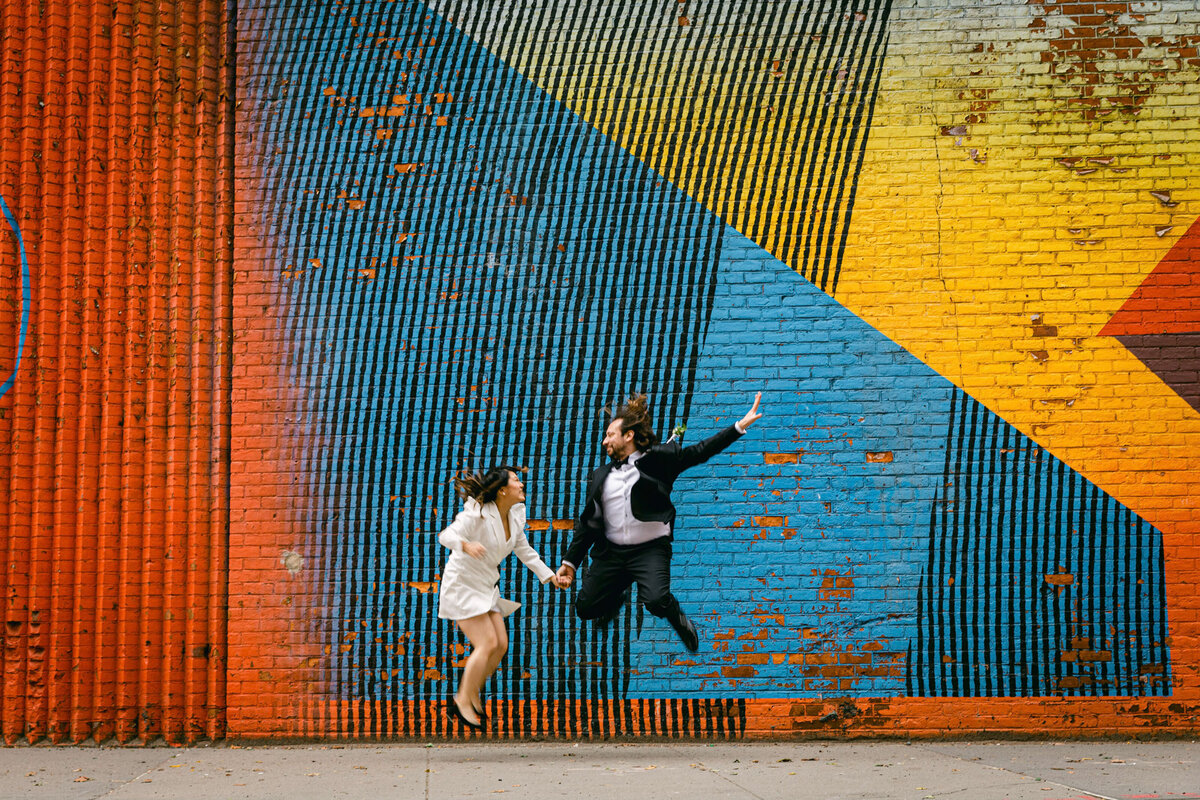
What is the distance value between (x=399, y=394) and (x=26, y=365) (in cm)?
258

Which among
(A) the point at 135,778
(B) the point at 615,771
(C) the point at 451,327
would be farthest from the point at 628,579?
(A) the point at 135,778

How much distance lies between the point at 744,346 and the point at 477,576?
8.07 feet

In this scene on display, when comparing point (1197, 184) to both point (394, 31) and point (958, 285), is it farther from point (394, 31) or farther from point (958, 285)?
point (394, 31)

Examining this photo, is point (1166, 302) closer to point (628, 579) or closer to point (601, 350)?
point (601, 350)

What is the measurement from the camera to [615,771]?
5.66 meters

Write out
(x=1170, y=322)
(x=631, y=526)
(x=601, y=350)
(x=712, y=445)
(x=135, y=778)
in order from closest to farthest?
(x=135, y=778), (x=712, y=445), (x=631, y=526), (x=1170, y=322), (x=601, y=350)

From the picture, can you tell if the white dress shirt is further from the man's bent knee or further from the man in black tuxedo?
the man's bent knee

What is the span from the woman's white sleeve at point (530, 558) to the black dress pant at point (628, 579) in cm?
47

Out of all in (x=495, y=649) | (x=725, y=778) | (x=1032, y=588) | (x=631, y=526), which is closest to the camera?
(x=725, y=778)

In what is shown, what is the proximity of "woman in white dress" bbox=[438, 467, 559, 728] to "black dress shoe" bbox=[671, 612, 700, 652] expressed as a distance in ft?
3.07

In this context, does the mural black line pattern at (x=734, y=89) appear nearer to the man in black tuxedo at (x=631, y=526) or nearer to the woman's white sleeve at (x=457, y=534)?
the man in black tuxedo at (x=631, y=526)

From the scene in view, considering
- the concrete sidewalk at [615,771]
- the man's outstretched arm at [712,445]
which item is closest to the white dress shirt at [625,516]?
the man's outstretched arm at [712,445]

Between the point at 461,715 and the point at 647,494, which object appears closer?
the point at 461,715

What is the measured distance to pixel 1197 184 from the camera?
6.94 metres
